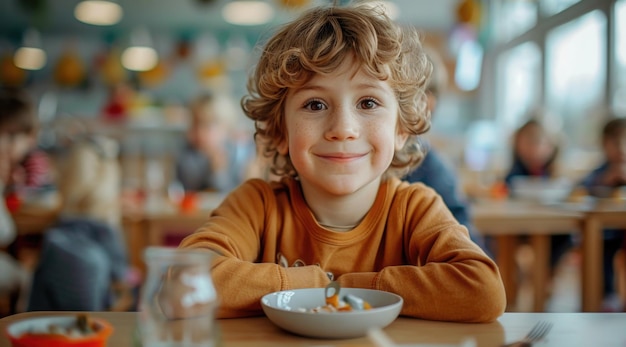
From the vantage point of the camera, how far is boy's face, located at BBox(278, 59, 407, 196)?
94cm

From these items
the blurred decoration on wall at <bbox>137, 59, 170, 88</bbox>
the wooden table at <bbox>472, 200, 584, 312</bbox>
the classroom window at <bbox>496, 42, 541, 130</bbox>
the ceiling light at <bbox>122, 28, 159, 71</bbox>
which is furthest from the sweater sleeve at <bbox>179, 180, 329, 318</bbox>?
the blurred decoration on wall at <bbox>137, 59, 170, 88</bbox>

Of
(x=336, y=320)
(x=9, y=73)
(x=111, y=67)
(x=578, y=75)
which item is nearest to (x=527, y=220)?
(x=336, y=320)

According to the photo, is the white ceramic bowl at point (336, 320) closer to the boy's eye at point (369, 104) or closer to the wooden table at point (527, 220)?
the boy's eye at point (369, 104)

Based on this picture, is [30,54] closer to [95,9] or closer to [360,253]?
[95,9]

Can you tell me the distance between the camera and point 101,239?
2398 mm

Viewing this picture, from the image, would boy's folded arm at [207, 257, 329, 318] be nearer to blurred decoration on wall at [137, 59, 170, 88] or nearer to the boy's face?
the boy's face

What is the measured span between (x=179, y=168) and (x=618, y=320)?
142 inches

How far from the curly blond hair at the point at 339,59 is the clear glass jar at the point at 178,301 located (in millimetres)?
468

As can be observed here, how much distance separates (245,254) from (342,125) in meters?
0.25

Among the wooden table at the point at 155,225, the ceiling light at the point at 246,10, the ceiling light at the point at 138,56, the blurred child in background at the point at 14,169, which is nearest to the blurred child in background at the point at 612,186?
the wooden table at the point at 155,225

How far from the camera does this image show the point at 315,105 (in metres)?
0.97

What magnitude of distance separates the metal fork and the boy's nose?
371 mm

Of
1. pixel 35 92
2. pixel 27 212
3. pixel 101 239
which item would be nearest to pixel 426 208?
pixel 101 239

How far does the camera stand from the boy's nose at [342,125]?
3.04 feet
